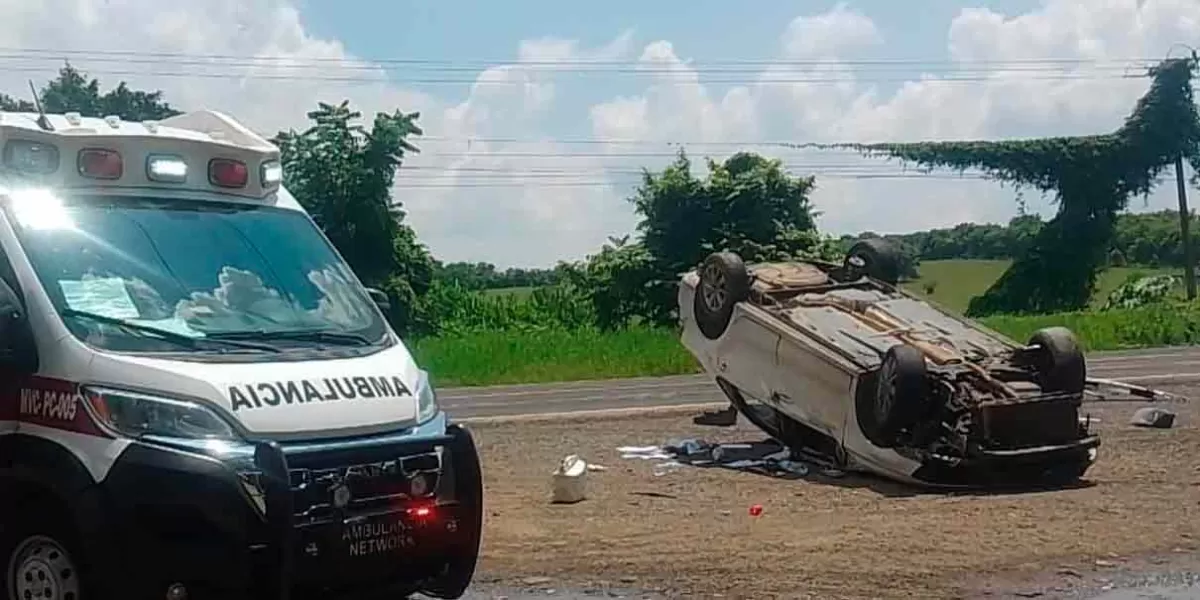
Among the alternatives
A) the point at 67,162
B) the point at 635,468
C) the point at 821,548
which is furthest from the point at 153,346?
the point at 635,468

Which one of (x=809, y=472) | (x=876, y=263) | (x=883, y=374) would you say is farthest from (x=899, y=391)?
(x=876, y=263)

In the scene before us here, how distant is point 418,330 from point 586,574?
4142 cm

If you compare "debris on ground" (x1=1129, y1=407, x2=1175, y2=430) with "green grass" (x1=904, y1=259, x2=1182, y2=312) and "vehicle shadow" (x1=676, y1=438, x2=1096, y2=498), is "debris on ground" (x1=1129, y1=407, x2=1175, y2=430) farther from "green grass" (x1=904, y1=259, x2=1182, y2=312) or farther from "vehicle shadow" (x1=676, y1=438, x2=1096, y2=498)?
"green grass" (x1=904, y1=259, x2=1182, y2=312)

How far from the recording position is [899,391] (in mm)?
11789

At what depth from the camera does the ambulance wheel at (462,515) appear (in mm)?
6977

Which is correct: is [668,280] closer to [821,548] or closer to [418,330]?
[418,330]

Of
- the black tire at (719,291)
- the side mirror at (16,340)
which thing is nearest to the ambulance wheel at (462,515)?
the side mirror at (16,340)

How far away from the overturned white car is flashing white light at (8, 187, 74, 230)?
22.1 ft

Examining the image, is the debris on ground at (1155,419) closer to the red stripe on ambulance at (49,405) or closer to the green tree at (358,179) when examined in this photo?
the red stripe on ambulance at (49,405)

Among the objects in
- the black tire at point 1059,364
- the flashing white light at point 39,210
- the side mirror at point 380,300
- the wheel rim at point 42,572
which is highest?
the flashing white light at point 39,210

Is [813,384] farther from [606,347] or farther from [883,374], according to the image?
[606,347]

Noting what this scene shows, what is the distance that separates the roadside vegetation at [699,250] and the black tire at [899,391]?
51.9 ft

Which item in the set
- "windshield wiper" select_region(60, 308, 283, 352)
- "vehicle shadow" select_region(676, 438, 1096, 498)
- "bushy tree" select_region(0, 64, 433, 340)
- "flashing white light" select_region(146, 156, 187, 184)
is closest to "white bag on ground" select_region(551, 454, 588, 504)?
"vehicle shadow" select_region(676, 438, 1096, 498)

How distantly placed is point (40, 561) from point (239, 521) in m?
1.10
